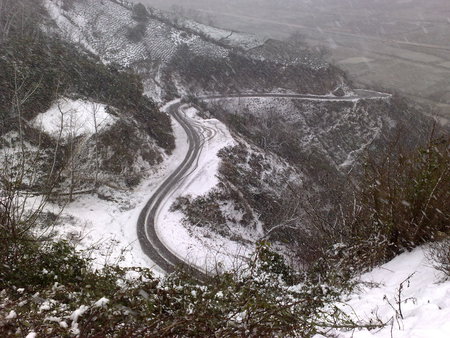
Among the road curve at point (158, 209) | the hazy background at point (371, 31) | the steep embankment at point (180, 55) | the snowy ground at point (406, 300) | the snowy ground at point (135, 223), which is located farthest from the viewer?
the hazy background at point (371, 31)

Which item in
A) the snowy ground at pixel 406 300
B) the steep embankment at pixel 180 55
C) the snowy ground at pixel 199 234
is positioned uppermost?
the steep embankment at pixel 180 55

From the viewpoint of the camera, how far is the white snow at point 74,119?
30734 millimetres

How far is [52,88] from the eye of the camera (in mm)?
34094

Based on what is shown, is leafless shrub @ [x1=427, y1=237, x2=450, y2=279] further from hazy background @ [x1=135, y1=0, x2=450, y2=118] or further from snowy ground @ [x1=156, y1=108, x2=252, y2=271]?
hazy background @ [x1=135, y1=0, x2=450, y2=118]

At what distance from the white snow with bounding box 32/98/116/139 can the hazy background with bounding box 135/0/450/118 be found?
161 ft

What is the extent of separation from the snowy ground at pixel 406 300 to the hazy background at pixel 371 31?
5404cm

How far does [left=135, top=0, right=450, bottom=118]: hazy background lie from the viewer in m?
88.6

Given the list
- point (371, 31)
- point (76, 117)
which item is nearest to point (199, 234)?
point (76, 117)

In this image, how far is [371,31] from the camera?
468 ft

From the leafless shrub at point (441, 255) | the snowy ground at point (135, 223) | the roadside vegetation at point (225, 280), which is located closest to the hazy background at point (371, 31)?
the snowy ground at point (135, 223)

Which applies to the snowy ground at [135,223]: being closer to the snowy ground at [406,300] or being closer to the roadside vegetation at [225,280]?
the roadside vegetation at [225,280]

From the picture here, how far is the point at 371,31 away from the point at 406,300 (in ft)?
525

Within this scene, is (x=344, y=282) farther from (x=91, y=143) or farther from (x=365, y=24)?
(x=365, y=24)

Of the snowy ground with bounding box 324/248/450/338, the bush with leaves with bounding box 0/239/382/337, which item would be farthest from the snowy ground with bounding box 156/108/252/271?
the bush with leaves with bounding box 0/239/382/337
